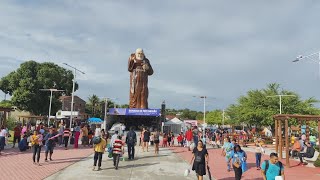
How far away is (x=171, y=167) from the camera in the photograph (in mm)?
15297

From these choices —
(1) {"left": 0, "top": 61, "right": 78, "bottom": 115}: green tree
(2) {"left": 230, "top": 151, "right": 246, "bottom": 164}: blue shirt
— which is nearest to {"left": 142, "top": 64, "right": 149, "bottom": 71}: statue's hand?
(1) {"left": 0, "top": 61, "right": 78, "bottom": 115}: green tree

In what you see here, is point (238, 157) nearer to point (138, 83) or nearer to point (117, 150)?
point (117, 150)

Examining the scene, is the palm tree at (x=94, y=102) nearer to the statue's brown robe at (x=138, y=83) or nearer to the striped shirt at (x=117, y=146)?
the statue's brown robe at (x=138, y=83)

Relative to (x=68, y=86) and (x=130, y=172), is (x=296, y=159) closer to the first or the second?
(x=130, y=172)

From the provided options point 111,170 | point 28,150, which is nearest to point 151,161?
point 111,170

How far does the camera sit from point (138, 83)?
45.9m

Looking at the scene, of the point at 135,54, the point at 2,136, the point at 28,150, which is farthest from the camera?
the point at 135,54

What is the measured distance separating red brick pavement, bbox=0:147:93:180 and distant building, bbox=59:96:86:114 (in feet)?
202

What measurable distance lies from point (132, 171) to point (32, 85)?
4447 cm

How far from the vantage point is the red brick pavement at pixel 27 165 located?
1230 cm

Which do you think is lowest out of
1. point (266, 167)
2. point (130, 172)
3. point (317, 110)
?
point (130, 172)

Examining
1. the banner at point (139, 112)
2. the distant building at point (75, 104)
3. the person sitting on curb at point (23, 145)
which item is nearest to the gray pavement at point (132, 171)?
the person sitting on curb at point (23, 145)

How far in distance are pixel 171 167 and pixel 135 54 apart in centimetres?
3128

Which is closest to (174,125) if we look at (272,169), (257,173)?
(257,173)
